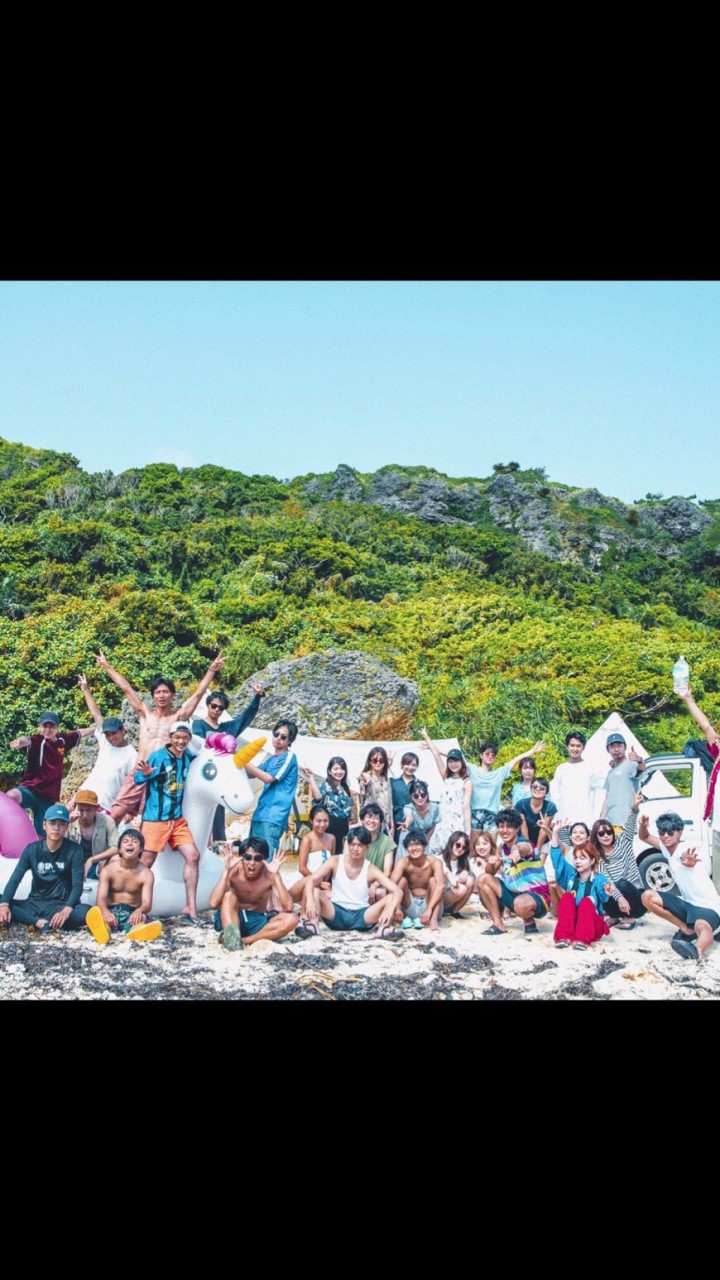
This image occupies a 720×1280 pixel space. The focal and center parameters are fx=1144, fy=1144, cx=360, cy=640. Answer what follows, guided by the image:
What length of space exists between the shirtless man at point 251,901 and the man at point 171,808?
238 mm

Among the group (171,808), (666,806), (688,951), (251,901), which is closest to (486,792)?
(666,806)

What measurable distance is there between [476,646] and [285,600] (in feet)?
5.59

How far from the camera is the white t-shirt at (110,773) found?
22.9ft

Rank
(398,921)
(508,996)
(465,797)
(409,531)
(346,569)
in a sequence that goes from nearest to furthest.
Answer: (508,996) → (398,921) → (465,797) → (346,569) → (409,531)

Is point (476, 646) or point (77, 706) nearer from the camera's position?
point (77, 706)

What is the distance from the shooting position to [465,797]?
716 centimetres

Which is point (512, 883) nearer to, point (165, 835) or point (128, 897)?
point (165, 835)

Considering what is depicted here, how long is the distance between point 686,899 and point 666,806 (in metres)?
0.78

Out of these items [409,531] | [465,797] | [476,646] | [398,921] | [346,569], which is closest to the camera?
[398,921]

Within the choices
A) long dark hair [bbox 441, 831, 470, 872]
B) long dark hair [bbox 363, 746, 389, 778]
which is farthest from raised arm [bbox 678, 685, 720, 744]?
long dark hair [bbox 363, 746, 389, 778]

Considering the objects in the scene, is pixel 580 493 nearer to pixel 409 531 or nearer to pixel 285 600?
pixel 409 531

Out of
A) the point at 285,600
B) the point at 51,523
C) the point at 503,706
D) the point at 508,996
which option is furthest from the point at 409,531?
the point at 508,996

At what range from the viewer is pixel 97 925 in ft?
21.1

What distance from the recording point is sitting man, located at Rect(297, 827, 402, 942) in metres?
6.54
